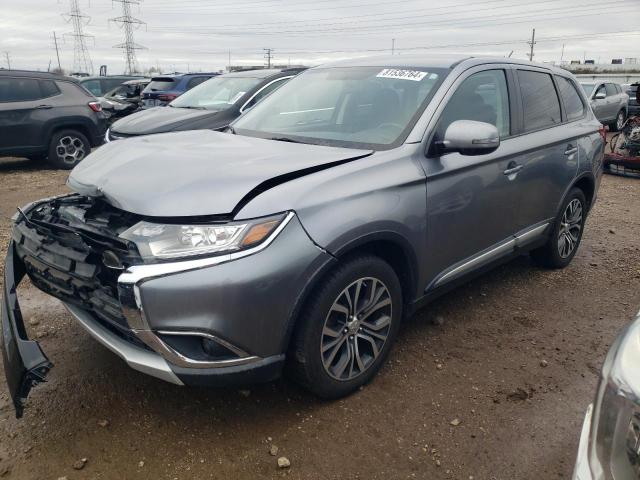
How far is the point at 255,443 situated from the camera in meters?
2.49

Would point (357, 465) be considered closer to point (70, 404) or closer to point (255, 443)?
point (255, 443)

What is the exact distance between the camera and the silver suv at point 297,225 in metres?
2.22

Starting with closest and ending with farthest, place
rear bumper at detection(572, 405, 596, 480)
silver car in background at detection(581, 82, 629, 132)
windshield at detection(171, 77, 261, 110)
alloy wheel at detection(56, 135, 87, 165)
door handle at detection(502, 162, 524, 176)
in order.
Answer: rear bumper at detection(572, 405, 596, 480) → door handle at detection(502, 162, 524, 176) → windshield at detection(171, 77, 261, 110) → alloy wheel at detection(56, 135, 87, 165) → silver car in background at detection(581, 82, 629, 132)

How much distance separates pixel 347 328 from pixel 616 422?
149 cm

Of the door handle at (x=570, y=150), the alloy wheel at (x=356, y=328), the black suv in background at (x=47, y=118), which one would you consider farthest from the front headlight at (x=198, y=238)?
the black suv in background at (x=47, y=118)

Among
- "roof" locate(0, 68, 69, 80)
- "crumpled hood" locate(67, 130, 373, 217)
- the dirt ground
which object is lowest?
the dirt ground

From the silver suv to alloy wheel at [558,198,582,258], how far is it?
0.79 metres

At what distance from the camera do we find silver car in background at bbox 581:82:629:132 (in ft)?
49.9

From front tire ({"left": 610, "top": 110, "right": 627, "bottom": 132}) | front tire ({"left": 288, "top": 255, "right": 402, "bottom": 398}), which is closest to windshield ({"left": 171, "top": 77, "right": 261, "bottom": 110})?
front tire ({"left": 288, "top": 255, "right": 402, "bottom": 398})

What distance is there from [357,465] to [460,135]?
69.2 inches

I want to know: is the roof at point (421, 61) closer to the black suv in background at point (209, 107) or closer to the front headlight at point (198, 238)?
the front headlight at point (198, 238)

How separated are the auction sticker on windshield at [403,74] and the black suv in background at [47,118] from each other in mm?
7373

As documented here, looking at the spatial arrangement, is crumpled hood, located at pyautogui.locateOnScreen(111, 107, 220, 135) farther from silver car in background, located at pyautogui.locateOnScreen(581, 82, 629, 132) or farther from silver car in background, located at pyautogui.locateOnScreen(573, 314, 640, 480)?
silver car in background, located at pyautogui.locateOnScreen(581, 82, 629, 132)

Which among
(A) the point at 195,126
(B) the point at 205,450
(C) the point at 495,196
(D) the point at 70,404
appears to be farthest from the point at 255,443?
(A) the point at 195,126
